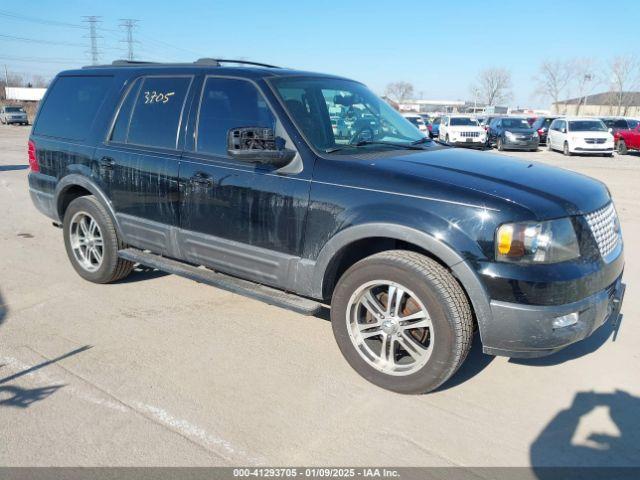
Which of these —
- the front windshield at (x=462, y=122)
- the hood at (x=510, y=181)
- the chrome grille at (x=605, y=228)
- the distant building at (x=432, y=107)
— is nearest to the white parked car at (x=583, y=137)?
the front windshield at (x=462, y=122)

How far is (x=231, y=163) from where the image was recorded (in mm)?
3863

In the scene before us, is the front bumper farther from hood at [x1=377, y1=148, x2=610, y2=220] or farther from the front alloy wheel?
hood at [x1=377, y1=148, x2=610, y2=220]

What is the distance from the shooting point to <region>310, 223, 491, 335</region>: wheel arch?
2959 mm

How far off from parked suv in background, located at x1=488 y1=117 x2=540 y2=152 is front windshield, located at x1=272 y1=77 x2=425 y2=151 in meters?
21.3

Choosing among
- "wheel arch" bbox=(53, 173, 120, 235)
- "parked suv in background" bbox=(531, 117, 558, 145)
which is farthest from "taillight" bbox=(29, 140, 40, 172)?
"parked suv in background" bbox=(531, 117, 558, 145)

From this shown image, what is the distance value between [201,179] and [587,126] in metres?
23.6

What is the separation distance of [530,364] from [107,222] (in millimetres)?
3711

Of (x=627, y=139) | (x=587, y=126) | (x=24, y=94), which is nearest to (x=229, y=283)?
(x=587, y=126)

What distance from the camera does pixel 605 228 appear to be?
3332 millimetres

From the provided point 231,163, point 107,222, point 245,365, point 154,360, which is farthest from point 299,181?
point 107,222

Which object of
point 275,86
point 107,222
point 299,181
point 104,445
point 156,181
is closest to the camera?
point 104,445

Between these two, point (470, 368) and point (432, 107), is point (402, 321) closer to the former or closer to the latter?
point (470, 368)

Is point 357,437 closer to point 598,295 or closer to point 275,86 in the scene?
point 598,295

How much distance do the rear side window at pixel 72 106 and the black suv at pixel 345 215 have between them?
40 millimetres
